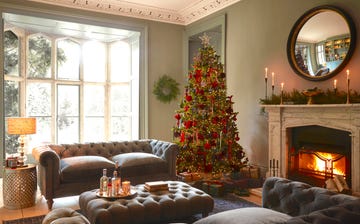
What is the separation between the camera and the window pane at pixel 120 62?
788 cm

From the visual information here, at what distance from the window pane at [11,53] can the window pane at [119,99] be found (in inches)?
91.5

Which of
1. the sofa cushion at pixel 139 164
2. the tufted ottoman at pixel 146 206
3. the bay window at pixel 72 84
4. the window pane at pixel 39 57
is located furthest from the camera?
the window pane at pixel 39 57

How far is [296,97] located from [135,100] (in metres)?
4.08

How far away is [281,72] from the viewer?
16.5 feet

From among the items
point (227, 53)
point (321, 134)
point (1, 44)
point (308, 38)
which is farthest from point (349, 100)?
point (1, 44)

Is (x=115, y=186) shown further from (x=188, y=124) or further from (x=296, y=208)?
(x=188, y=124)

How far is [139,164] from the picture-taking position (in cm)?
464

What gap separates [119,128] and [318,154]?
505 cm

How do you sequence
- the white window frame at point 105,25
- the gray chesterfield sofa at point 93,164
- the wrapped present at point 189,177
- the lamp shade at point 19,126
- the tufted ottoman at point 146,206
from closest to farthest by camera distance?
the tufted ottoman at point 146,206 < the gray chesterfield sofa at point 93,164 < the lamp shade at point 19,126 < the wrapped present at point 189,177 < the white window frame at point 105,25

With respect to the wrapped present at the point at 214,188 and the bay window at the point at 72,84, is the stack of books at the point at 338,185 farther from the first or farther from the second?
the bay window at the point at 72,84

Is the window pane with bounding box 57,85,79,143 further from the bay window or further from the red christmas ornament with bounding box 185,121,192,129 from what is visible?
the red christmas ornament with bounding box 185,121,192,129

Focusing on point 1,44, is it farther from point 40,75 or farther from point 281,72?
point 281,72

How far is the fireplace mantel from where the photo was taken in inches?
150

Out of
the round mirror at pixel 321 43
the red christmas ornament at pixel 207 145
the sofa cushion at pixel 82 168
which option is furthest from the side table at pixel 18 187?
the round mirror at pixel 321 43
